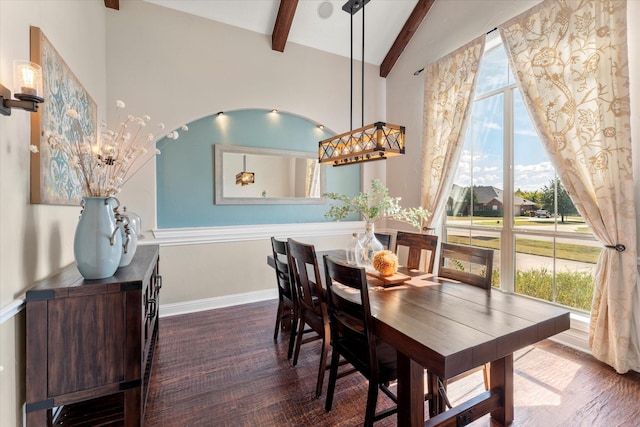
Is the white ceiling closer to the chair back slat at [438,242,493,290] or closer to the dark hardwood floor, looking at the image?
the chair back slat at [438,242,493,290]

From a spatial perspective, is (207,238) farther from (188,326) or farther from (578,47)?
(578,47)

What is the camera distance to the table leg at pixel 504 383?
169cm

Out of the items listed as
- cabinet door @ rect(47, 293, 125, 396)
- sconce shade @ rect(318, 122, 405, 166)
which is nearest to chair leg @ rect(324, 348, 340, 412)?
cabinet door @ rect(47, 293, 125, 396)

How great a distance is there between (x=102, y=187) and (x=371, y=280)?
6.03ft

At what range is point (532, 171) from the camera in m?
3.05

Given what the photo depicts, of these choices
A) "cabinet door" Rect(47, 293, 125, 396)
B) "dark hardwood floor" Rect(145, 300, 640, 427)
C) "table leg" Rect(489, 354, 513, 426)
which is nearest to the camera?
"cabinet door" Rect(47, 293, 125, 396)

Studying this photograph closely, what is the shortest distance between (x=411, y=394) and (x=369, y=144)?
5.78ft

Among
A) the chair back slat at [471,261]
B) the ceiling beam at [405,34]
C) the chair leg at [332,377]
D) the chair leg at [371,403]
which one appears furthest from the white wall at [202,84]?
the chair leg at [371,403]

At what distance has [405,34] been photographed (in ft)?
14.2

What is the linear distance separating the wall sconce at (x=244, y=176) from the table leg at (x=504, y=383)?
129 inches

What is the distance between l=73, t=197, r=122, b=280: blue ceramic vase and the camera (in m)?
1.54

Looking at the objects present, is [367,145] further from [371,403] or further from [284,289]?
[371,403]

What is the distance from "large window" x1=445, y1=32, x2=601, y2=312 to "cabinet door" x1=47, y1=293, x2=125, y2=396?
3624 mm

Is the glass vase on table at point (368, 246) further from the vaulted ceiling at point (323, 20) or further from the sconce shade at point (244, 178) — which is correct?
the vaulted ceiling at point (323, 20)
